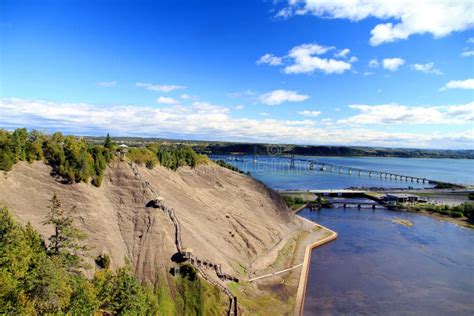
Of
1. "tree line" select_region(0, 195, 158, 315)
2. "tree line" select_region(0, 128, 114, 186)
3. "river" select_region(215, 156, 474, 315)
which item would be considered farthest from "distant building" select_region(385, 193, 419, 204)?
"tree line" select_region(0, 195, 158, 315)

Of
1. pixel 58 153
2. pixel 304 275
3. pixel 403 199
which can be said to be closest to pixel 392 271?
pixel 304 275

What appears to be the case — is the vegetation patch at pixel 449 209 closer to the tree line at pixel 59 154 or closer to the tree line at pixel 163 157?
the tree line at pixel 163 157

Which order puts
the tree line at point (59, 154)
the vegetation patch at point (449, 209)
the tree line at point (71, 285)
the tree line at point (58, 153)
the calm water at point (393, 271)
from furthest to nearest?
the vegetation patch at point (449, 209) → the calm water at point (393, 271) → the tree line at point (58, 153) → the tree line at point (59, 154) → the tree line at point (71, 285)

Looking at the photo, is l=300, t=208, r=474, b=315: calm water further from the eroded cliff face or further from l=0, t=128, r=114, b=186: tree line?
l=0, t=128, r=114, b=186: tree line

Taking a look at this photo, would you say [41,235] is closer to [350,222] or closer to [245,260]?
[245,260]

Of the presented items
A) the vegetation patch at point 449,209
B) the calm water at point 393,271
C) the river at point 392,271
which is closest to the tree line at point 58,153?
the river at point 392,271

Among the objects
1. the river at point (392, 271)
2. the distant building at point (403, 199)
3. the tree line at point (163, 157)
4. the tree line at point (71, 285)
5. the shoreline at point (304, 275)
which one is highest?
the tree line at point (163, 157)
